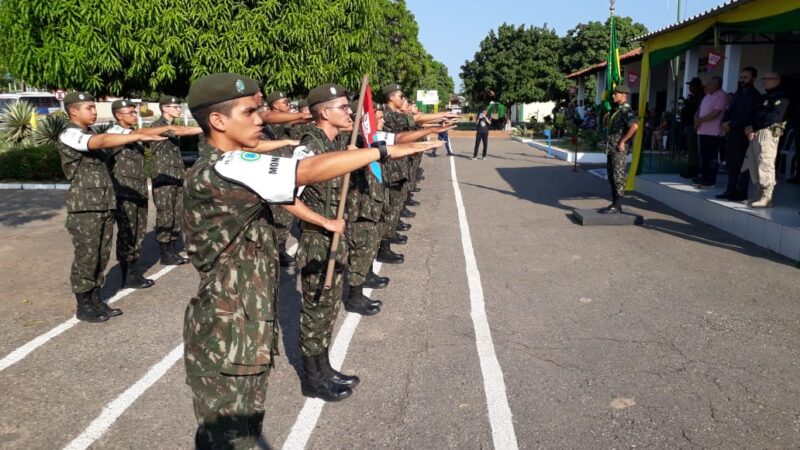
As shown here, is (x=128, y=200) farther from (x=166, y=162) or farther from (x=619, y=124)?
(x=619, y=124)

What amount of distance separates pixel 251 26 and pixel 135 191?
6.93m

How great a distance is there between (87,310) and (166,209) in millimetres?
2086

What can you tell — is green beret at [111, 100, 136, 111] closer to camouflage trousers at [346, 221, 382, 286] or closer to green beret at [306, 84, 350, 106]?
camouflage trousers at [346, 221, 382, 286]

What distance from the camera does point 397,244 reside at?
26.0 feet

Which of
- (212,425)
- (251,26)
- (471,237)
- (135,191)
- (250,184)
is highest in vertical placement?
(251,26)

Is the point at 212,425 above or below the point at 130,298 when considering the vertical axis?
above

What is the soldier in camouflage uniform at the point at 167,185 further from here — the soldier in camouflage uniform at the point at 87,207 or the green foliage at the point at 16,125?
A: the green foliage at the point at 16,125

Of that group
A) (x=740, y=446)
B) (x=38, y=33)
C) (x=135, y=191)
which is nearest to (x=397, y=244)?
(x=135, y=191)

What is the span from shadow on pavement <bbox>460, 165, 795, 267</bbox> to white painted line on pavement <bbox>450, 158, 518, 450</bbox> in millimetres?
3403

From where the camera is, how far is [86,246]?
5062 millimetres

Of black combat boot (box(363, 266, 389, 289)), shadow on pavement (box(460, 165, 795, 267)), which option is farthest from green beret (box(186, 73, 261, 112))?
shadow on pavement (box(460, 165, 795, 267))

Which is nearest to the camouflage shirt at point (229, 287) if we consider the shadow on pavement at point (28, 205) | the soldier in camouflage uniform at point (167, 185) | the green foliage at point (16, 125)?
the soldier in camouflage uniform at point (167, 185)

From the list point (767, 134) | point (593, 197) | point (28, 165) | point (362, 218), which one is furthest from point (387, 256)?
point (28, 165)

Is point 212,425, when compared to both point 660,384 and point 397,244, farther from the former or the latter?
point 397,244
